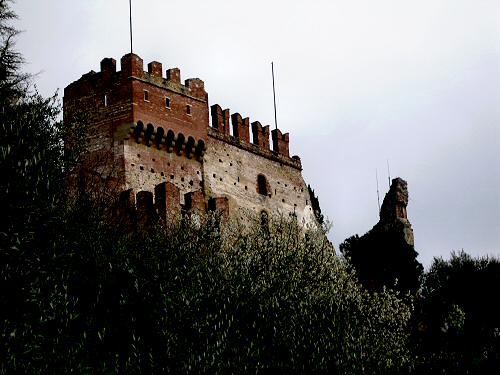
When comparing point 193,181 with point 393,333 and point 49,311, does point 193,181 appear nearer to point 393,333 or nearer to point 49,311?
point 393,333

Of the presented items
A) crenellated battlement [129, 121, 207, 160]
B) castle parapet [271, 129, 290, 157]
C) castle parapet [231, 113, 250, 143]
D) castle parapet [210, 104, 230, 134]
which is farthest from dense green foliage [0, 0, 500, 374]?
castle parapet [271, 129, 290, 157]

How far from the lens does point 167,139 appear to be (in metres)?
33.5

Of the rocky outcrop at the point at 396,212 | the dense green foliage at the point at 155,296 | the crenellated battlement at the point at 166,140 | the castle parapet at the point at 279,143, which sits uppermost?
the castle parapet at the point at 279,143

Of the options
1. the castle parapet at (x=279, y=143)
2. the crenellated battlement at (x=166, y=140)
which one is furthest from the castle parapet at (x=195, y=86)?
the castle parapet at (x=279, y=143)

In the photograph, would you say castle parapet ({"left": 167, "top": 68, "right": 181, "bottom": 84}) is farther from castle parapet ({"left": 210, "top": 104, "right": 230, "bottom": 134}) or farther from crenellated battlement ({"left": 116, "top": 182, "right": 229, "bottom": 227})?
crenellated battlement ({"left": 116, "top": 182, "right": 229, "bottom": 227})

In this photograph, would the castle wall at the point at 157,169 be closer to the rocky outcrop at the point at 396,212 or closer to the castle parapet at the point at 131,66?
the castle parapet at the point at 131,66

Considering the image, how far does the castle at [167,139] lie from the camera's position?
32.4m

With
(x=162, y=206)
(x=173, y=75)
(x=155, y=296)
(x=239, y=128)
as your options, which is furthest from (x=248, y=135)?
(x=155, y=296)

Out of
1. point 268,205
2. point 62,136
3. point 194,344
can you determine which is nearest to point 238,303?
point 194,344

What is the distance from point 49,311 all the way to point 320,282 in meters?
7.03

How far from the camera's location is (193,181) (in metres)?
34.0

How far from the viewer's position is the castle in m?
32.4

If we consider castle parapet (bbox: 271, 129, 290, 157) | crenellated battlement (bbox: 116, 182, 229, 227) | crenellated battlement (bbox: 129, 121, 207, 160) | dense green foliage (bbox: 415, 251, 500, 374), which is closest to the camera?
dense green foliage (bbox: 415, 251, 500, 374)

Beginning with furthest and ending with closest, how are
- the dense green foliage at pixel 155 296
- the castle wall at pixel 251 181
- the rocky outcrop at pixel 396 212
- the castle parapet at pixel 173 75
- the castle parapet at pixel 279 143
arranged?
the castle parapet at pixel 279 143 < the rocky outcrop at pixel 396 212 < the castle wall at pixel 251 181 < the castle parapet at pixel 173 75 < the dense green foliage at pixel 155 296
